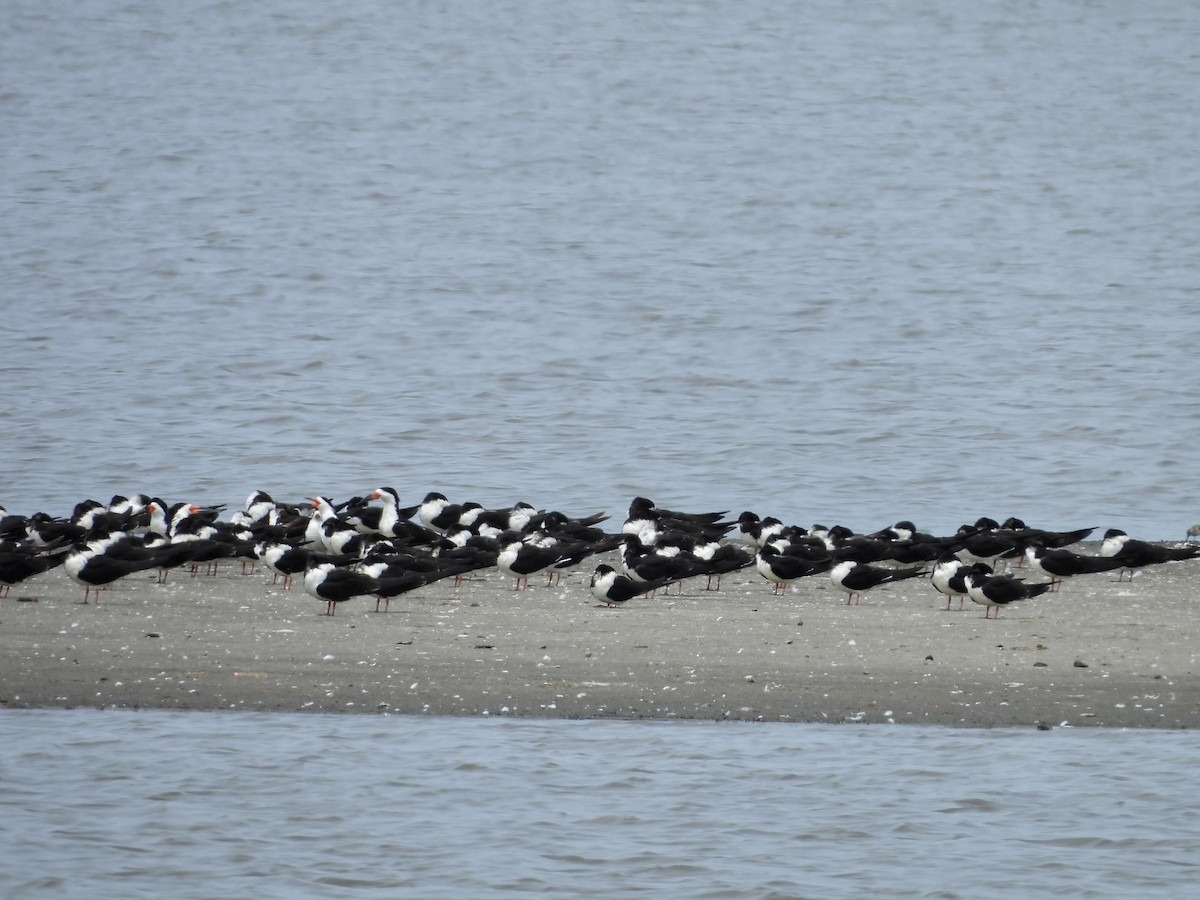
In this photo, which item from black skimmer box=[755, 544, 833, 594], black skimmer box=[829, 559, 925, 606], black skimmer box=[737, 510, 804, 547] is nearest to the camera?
black skimmer box=[829, 559, 925, 606]

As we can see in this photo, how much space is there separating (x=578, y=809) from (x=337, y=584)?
4570mm

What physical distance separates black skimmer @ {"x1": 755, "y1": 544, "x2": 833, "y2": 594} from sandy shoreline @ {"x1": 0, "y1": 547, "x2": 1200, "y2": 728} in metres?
0.24

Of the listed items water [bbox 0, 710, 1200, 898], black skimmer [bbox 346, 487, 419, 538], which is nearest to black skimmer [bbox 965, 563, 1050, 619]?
water [bbox 0, 710, 1200, 898]

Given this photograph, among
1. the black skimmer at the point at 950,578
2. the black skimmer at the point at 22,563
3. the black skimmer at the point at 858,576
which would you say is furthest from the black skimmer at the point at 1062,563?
the black skimmer at the point at 22,563

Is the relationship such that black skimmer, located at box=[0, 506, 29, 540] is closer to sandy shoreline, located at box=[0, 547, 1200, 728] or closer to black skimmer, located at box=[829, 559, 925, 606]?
sandy shoreline, located at box=[0, 547, 1200, 728]

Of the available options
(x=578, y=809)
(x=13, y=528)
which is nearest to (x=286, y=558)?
(x=13, y=528)

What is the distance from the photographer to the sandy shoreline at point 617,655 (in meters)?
12.2

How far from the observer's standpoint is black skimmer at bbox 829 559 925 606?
1589 centimetres

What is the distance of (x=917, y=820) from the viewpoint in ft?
35.6

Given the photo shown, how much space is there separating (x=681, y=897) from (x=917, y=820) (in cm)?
179

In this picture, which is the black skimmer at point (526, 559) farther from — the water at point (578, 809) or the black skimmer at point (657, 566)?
the water at point (578, 809)

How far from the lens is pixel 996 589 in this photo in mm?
14938

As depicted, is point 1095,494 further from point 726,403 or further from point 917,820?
point 917,820

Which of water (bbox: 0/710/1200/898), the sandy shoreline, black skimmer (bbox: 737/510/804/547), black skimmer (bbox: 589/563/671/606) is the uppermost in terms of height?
black skimmer (bbox: 737/510/804/547)
